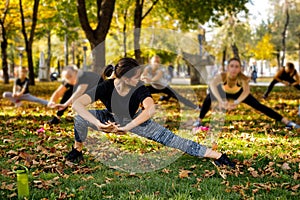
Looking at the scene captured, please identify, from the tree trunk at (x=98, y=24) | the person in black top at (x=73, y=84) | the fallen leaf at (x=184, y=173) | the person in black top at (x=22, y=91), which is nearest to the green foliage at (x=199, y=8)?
the tree trunk at (x=98, y=24)

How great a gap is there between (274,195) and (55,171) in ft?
8.35

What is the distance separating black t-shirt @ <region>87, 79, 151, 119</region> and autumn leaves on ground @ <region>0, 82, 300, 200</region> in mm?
758

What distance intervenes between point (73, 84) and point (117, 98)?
435 centimetres

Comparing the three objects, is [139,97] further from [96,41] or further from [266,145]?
[96,41]

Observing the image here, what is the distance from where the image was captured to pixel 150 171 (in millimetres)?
5102

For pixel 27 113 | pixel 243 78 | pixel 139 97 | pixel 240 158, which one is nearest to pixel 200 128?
pixel 243 78

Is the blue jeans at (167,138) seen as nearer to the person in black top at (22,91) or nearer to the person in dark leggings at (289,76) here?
the person in black top at (22,91)

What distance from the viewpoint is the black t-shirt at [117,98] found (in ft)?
16.2

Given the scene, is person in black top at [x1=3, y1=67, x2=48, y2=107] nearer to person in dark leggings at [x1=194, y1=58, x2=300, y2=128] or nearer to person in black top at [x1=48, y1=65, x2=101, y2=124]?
person in black top at [x1=48, y1=65, x2=101, y2=124]

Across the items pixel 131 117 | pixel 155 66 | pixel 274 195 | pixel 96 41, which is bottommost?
pixel 274 195

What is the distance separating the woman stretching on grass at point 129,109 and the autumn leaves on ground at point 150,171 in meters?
0.32

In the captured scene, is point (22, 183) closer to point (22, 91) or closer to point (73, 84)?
point (73, 84)

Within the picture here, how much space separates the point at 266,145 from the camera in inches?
257

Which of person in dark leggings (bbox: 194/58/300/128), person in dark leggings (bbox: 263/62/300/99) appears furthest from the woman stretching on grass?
person in dark leggings (bbox: 263/62/300/99)
